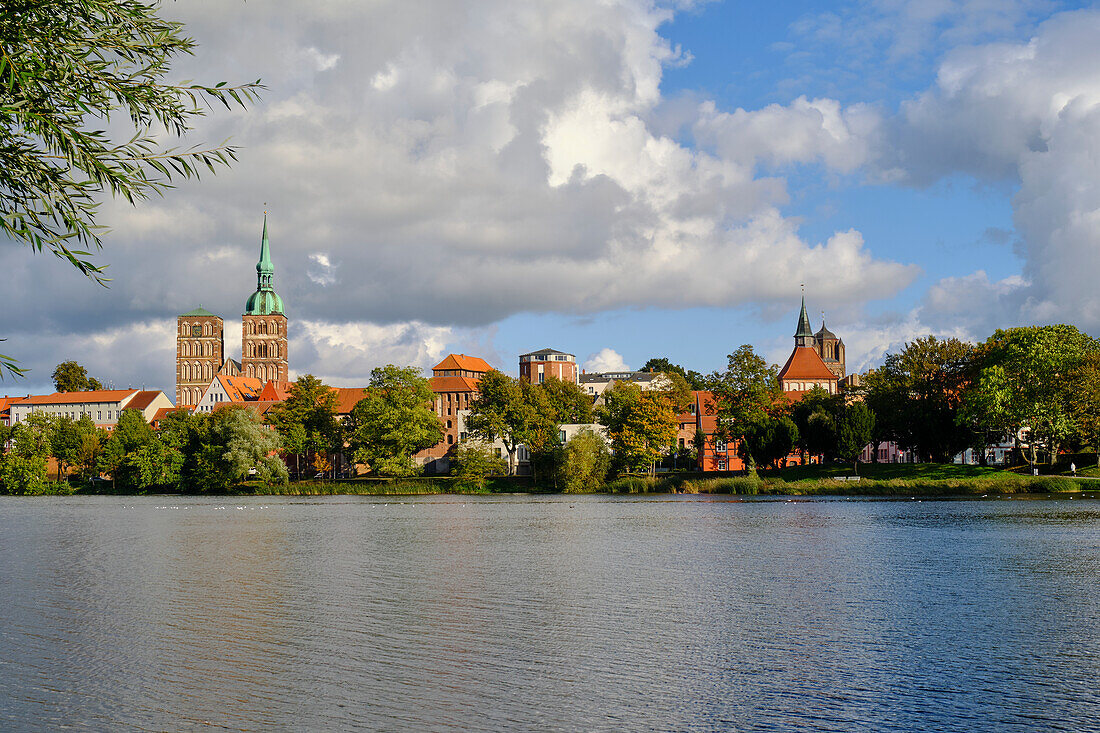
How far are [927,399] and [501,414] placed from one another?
1514 inches

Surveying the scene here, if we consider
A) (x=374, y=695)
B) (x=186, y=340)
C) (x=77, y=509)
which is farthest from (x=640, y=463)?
(x=186, y=340)

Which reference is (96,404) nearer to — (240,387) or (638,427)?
(240,387)

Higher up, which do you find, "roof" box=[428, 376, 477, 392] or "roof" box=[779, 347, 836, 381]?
"roof" box=[779, 347, 836, 381]

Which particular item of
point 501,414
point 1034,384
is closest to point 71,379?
point 501,414

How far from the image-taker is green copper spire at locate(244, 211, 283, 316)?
186 m

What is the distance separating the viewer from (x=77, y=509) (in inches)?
2495

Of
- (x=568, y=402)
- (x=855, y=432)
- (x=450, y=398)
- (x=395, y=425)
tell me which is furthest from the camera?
(x=450, y=398)

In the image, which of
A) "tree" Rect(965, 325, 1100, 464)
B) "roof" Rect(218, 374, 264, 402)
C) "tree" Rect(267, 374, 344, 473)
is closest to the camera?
"tree" Rect(965, 325, 1100, 464)

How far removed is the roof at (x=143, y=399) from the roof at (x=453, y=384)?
51034 mm

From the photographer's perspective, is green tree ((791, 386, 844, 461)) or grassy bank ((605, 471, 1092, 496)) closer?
grassy bank ((605, 471, 1092, 496))

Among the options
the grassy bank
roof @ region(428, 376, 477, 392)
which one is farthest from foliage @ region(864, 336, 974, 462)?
roof @ region(428, 376, 477, 392)

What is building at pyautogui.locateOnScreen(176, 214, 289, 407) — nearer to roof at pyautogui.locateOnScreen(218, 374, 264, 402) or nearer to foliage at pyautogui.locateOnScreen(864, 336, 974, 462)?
roof at pyautogui.locateOnScreen(218, 374, 264, 402)

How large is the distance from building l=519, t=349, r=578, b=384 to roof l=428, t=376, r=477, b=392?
20098 millimetres

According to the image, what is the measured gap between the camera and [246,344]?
184375 millimetres
